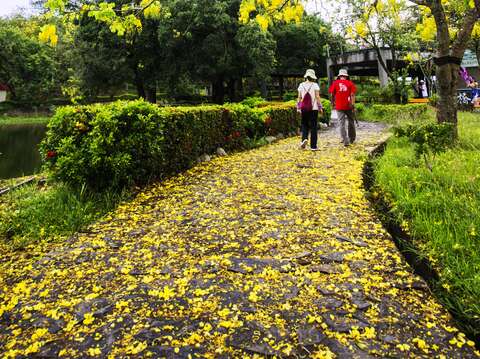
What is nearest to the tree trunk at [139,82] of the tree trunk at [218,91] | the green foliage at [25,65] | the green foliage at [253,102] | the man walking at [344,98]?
the tree trunk at [218,91]

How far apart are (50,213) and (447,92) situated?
7520mm

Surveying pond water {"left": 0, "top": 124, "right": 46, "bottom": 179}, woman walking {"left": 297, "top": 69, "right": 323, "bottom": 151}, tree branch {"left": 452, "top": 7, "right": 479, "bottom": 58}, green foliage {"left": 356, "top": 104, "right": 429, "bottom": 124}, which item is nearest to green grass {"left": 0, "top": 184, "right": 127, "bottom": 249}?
woman walking {"left": 297, "top": 69, "right": 323, "bottom": 151}

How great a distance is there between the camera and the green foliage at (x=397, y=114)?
49.4ft

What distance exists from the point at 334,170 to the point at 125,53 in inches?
1009

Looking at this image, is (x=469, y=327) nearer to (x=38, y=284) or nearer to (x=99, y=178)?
(x=38, y=284)

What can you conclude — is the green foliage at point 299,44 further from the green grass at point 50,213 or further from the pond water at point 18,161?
the green grass at point 50,213

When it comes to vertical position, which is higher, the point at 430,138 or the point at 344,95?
the point at 344,95

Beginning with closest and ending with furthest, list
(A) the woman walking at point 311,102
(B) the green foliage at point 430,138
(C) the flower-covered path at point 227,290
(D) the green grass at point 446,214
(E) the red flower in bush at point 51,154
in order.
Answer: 1. (C) the flower-covered path at point 227,290
2. (D) the green grass at point 446,214
3. (E) the red flower in bush at point 51,154
4. (B) the green foliage at point 430,138
5. (A) the woman walking at point 311,102

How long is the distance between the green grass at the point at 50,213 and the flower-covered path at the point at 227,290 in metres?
0.34

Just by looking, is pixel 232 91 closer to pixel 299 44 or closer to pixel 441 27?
pixel 299 44

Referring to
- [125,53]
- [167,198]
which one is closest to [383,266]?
[167,198]

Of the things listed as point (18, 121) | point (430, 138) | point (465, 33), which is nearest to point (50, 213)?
point (430, 138)

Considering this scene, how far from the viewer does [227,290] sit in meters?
2.92

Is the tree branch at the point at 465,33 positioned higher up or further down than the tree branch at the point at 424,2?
further down
